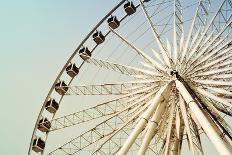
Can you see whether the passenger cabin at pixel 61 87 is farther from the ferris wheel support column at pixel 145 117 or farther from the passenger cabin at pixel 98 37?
the ferris wheel support column at pixel 145 117

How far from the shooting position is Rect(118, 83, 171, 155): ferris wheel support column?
44.5ft

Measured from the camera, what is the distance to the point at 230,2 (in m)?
21.5

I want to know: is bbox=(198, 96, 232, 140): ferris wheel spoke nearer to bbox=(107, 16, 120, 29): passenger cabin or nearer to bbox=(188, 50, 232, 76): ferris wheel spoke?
bbox=(188, 50, 232, 76): ferris wheel spoke

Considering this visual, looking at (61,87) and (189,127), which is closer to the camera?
(189,127)

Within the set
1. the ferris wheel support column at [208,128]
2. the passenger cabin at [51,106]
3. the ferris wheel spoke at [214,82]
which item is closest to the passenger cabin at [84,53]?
the passenger cabin at [51,106]

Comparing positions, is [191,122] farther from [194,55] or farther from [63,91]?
[63,91]

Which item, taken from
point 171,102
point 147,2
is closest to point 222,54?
point 171,102

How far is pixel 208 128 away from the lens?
1291cm

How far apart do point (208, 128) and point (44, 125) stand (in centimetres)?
1246

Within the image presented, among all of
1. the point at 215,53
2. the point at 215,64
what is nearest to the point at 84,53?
the point at 215,53

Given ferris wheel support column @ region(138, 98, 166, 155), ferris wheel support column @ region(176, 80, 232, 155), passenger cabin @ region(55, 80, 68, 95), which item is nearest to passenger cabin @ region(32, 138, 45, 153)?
passenger cabin @ region(55, 80, 68, 95)

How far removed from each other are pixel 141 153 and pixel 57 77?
1139 centimetres

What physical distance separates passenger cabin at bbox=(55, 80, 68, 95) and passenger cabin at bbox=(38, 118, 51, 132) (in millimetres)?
1861

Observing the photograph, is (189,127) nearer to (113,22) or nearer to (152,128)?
(152,128)
